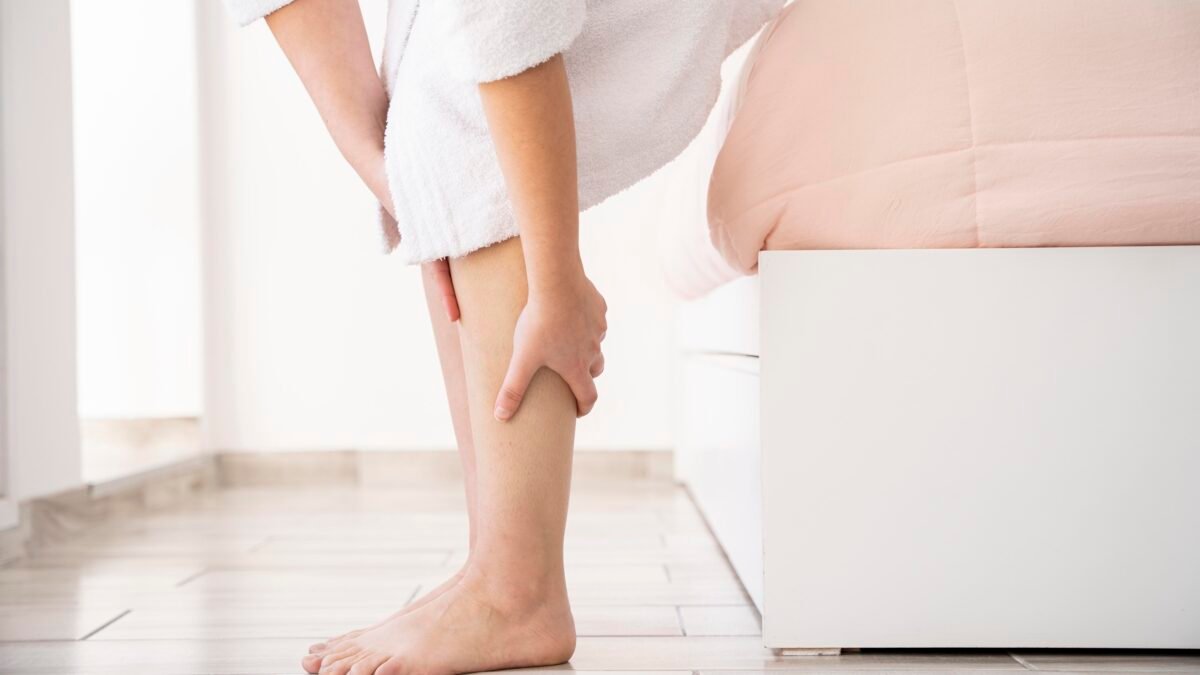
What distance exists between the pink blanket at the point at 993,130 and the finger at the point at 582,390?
0.65ft

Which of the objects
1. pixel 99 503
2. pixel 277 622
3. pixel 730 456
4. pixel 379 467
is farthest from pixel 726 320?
pixel 379 467

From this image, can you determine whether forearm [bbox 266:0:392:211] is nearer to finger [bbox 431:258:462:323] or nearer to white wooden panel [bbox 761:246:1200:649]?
finger [bbox 431:258:462:323]

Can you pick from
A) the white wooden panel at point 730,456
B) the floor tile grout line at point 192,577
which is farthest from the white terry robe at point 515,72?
the floor tile grout line at point 192,577

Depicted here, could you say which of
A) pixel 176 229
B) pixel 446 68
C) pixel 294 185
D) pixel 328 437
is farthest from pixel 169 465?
pixel 446 68

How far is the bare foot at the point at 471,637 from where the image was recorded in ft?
2.65

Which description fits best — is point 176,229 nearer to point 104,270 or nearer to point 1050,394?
point 104,270

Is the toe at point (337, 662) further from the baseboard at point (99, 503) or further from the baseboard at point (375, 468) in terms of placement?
the baseboard at point (375, 468)

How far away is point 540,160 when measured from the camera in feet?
2.48

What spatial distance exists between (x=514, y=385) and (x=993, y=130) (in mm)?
427

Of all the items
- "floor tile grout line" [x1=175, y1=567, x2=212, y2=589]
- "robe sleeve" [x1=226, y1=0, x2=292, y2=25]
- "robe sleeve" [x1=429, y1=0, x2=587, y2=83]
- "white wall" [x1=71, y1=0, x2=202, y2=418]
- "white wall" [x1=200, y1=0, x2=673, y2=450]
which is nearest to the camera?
"robe sleeve" [x1=429, y1=0, x2=587, y2=83]

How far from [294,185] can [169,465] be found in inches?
25.5

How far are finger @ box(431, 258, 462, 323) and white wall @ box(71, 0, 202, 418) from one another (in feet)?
4.91

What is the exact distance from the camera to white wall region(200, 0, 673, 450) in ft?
7.32

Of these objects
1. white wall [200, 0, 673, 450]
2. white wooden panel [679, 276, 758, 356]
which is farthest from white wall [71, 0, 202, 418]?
white wooden panel [679, 276, 758, 356]
